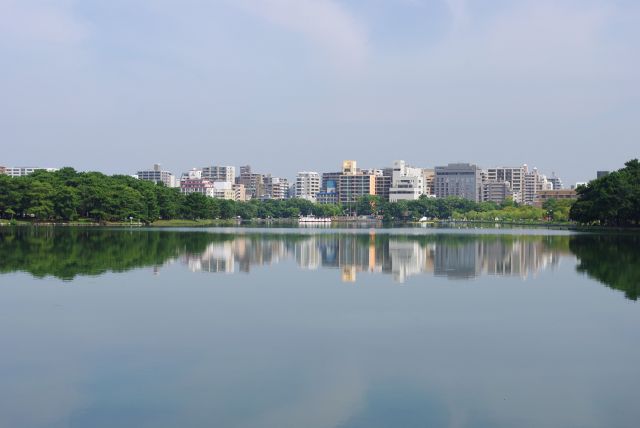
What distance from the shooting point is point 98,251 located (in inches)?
1356

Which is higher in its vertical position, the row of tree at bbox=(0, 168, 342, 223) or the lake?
the row of tree at bbox=(0, 168, 342, 223)

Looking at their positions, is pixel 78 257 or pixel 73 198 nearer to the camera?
pixel 78 257

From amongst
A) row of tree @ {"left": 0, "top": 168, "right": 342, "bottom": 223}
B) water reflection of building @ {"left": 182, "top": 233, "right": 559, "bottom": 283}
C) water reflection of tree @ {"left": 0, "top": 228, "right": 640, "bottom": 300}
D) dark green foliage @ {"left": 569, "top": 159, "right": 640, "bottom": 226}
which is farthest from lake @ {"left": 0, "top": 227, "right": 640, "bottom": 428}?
row of tree @ {"left": 0, "top": 168, "right": 342, "bottom": 223}

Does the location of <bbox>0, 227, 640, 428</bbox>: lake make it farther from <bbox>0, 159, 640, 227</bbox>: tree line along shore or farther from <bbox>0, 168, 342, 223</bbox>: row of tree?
<bbox>0, 168, 342, 223</bbox>: row of tree

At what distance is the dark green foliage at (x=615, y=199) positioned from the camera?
6706cm

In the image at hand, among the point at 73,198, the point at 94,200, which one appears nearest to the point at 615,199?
the point at 94,200

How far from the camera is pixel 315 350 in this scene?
12133 millimetres

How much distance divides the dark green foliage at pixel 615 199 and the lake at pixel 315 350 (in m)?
46.7

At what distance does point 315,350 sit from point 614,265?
69.8 ft

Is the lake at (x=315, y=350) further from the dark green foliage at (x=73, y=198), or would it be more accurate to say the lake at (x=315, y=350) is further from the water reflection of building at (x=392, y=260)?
the dark green foliage at (x=73, y=198)

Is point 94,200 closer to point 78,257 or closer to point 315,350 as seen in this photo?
point 78,257

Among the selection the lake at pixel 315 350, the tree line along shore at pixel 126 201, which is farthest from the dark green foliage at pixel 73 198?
the lake at pixel 315 350

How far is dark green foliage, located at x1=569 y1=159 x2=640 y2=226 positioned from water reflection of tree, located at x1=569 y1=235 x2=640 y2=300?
27.3m

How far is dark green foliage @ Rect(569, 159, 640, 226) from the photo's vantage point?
67062mm
